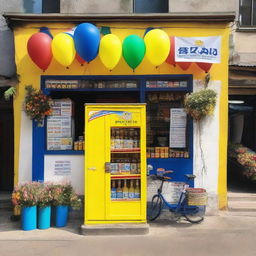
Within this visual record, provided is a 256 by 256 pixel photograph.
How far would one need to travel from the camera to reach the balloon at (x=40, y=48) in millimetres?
7078

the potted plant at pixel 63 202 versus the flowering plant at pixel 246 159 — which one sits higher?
the flowering plant at pixel 246 159

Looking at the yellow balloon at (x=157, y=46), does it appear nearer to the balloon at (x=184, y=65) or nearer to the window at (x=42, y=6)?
the balloon at (x=184, y=65)

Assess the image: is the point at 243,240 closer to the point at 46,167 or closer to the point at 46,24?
the point at 46,167

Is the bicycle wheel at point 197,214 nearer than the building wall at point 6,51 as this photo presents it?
Yes

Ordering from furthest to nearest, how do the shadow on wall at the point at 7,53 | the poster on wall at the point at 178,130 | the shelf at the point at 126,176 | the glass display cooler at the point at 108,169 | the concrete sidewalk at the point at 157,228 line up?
the shadow on wall at the point at 7,53 → the poster on wall at the point at 178,130 → the shelf at the point at 126,176 → the glass display cooler at the point at 108,169 → the concrete sidewalk at the point at 157,228

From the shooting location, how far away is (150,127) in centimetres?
817

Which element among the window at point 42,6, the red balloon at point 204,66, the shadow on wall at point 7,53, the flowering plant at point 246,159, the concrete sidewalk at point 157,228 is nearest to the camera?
the concrete sidewalk at point 157,228

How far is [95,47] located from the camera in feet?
22.8

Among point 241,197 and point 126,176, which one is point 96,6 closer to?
point 126,176

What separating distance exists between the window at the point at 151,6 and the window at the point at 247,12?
234 centimetres

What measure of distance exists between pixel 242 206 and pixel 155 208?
7.14 ft

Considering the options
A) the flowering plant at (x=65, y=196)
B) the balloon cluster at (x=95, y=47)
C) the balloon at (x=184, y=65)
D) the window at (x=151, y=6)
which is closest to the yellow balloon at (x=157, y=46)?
the balloon cluster at (x=95, y=47)

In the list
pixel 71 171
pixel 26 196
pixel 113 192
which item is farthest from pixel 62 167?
pixel 113 192

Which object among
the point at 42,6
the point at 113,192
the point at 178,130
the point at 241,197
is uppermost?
the point at 42,6
